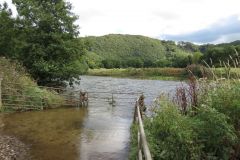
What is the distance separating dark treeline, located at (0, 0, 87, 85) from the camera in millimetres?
23219

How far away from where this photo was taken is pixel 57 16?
24.2 m

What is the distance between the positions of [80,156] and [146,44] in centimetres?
17870

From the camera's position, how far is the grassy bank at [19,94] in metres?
17.9

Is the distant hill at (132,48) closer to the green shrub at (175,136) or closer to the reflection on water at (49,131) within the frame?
the reflection on water at (49,131)

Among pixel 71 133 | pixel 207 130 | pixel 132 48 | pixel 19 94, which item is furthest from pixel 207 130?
pixel 132 48

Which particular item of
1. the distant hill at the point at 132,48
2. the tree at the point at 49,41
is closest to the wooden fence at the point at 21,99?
the tree at the point at 49,41

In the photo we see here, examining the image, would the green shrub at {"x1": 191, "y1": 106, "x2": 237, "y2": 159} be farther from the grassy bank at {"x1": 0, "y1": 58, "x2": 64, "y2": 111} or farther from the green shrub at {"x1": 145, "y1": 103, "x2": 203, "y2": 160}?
the grassy bank at {"x1": 0, "y1": 58, "x2": 64, "y2": 111}

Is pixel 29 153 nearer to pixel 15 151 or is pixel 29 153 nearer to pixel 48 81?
pixel 15 151

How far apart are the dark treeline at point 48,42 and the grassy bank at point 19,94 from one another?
2.84 metres

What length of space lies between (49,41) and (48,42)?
0.63ft

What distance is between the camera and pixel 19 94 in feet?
60.4

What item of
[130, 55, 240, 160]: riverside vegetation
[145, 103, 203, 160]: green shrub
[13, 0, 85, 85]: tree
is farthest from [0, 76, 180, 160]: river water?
[13, 0, 85, 85]: tree

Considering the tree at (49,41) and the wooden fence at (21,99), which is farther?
the tree at (49,41)

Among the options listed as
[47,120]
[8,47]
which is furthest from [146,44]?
[47,120]
